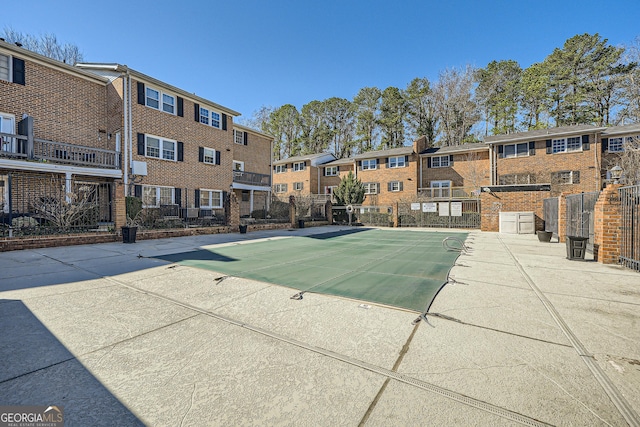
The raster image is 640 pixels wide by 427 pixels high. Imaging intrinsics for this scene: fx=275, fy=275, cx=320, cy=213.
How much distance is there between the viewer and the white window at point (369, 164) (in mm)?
30062

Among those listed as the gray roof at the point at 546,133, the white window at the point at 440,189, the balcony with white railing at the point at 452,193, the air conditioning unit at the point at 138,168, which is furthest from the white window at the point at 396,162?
the air conditioning unit at the point at 138,168

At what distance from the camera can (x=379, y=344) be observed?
2.71m

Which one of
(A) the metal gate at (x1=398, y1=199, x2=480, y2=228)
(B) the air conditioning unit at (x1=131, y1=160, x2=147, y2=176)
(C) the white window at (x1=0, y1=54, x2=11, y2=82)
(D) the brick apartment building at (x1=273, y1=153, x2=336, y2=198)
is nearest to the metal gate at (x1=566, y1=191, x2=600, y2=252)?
(A) the metal gate at (x1=398, y1=199, x2=480, y2=228)

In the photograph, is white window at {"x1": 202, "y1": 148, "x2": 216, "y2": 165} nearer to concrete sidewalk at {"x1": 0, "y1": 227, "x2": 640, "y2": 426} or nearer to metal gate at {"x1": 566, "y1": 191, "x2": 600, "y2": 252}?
concrete sidewalk at {"x1": 0, "y1": 227, "x2": 640, "y2": 426}

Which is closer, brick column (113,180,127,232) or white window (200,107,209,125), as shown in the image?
brick column (113,180,127,232)

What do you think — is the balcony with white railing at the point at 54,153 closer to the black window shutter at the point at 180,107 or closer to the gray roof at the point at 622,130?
the black window shutter at the point at 180,107

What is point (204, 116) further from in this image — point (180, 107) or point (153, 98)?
point (153, 98)

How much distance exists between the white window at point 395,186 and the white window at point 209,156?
58.2 feet

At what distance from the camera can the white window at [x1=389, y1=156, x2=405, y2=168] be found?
28.4 m

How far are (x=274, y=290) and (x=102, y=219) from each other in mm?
14096

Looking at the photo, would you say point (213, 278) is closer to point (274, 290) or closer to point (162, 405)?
point (274, 290)

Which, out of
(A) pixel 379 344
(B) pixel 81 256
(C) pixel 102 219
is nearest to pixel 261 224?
(C) pixel 102 219

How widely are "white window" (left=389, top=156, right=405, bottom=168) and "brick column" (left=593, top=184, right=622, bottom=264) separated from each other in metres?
22.2

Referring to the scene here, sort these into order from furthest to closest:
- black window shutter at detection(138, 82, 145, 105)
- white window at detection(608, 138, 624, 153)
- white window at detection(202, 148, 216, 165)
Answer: white window at detection(608, 138, 624, 153) < white window at detection(202, 148, 216, 165) < black window shutter at detection(138, 82, 145, 105)
